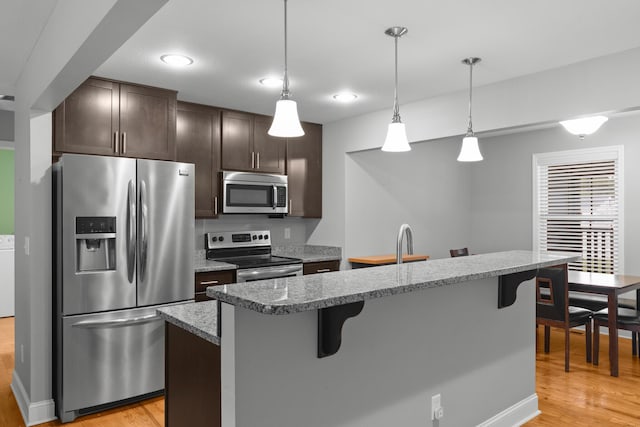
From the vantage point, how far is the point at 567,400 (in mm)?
3260

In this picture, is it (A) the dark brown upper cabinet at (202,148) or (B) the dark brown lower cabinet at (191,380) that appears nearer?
(B) the dark brown lower cabinet at (191,380)

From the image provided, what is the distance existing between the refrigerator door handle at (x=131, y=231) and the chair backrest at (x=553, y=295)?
343cm

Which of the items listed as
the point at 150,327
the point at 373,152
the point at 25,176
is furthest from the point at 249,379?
the point at 373,152

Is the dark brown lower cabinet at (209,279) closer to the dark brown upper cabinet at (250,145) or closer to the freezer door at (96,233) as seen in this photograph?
the freezer door at (96,233)

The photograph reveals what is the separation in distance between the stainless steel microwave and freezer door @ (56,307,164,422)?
142cm

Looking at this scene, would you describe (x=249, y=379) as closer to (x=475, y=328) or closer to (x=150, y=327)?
(x=475, y=328)

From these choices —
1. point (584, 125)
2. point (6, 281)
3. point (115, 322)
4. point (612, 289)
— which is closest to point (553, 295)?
point (612, 289)

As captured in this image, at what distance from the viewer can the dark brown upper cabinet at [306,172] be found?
4.88m

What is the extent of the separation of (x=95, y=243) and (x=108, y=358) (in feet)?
2.60

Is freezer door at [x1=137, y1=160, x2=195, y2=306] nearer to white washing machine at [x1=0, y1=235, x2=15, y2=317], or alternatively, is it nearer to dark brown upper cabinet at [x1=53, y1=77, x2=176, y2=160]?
dark brown upper cabinet at [x1=53, y1=77, x2=176, y2=160]

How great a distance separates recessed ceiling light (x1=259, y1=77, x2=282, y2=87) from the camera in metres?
3.46

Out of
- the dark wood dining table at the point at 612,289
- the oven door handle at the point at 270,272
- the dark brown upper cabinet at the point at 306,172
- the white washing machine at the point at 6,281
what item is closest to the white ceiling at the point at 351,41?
the dark brown upper cabinet at the point at 306,172

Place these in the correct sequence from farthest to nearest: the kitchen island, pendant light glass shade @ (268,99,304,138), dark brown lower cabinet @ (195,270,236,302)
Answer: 1. dark brown lower cabinet @ (195,270,236,302)
2. pendant light glass shade @ (268,99,304,138)
3. the kitchen island

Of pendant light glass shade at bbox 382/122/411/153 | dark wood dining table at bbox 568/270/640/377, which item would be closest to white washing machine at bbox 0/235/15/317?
pendant light glass shade at bbox 382/122/411/153
